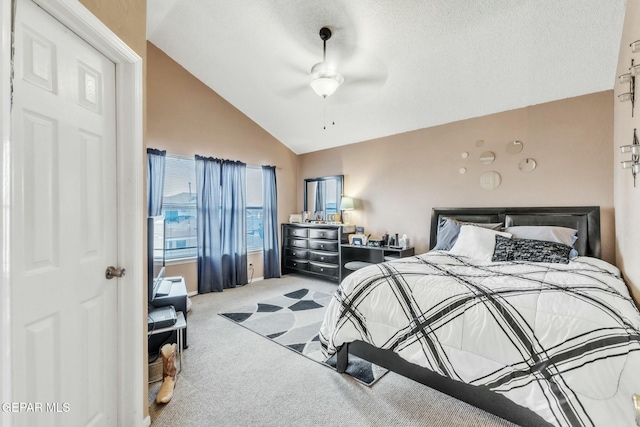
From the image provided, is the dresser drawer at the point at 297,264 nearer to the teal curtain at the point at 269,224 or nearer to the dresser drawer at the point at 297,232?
the teal curtain at the point at 269,224

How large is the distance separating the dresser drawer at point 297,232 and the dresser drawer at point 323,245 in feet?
0.63

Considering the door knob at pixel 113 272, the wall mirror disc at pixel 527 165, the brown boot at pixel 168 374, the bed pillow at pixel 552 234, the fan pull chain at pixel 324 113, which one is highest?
the fan pull chain at pixel 324 113

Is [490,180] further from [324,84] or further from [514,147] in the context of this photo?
[324,84]

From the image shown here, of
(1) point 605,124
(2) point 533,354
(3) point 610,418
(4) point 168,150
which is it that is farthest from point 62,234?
(1) point 605,124

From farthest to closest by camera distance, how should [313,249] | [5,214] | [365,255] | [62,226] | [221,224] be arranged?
[313,249]
[365,255]
[221,224]
[62,226]
[5,214]

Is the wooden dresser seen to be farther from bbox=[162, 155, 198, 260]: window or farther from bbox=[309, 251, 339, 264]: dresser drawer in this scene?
bbox=[162, 155, 198, 260]: window

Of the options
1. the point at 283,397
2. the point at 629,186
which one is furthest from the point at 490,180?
the point at 283,397

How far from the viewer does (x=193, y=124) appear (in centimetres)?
411

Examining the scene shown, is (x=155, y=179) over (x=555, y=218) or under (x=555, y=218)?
over

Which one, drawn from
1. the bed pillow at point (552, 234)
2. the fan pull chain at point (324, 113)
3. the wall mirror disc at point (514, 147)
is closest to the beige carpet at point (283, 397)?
the bed pillow at point (552, 234)

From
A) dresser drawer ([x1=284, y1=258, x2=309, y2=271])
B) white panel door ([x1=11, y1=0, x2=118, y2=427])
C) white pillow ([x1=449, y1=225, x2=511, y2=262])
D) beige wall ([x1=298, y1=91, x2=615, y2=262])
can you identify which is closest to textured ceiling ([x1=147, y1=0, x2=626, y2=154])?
beige wall ([x1=298, y1=91, x2=615, y2=262])

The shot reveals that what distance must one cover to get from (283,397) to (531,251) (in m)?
2.56

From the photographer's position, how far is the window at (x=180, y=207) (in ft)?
13.0

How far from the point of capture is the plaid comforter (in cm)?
124
